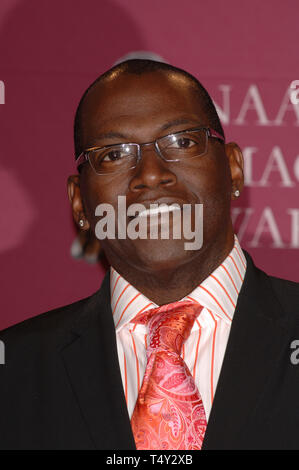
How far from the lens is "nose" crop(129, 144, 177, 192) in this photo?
1809 mm

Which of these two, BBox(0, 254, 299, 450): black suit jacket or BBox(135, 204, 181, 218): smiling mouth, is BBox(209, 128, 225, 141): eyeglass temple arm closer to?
BBox(135, 204, 181, 218): smiling mouth

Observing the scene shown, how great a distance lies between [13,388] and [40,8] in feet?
4.40

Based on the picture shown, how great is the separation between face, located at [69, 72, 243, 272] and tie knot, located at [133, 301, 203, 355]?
11 cm

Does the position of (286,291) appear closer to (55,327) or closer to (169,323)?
(169,323)

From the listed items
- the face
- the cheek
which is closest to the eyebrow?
the face

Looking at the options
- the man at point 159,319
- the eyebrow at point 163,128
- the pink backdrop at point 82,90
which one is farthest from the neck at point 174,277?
the pink backdrop at point 82,90

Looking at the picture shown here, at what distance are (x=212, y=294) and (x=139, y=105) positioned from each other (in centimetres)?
55

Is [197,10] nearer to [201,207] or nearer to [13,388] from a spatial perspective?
[201,207]

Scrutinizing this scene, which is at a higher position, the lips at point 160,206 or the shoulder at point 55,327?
the lips at point 160,206

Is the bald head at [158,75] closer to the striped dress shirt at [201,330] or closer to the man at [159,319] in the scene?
the man at [159,319]

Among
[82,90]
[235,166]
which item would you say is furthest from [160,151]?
[82,90]

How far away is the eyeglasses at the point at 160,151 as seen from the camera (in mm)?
1858

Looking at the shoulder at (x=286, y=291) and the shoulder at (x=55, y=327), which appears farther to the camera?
the shoulder at (x=55, y=327)

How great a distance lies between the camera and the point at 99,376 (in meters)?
1.79
